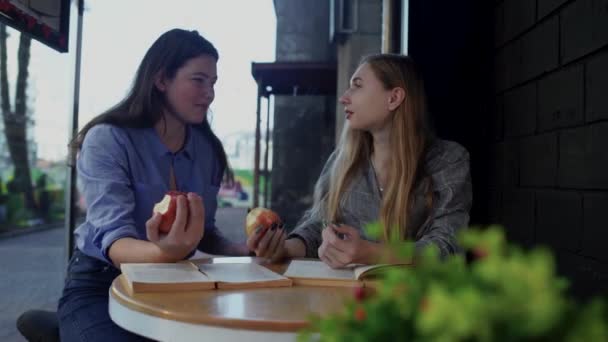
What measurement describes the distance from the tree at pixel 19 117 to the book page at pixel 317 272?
182 centimetres

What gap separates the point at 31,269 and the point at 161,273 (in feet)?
13.8

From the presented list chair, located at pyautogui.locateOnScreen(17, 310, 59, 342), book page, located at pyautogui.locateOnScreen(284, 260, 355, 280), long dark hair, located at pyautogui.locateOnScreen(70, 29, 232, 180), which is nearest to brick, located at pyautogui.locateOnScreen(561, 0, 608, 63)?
book page, located at pyautogui.locateOnScreen(284, 260, 355, 280)

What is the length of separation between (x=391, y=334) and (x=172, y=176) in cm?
170

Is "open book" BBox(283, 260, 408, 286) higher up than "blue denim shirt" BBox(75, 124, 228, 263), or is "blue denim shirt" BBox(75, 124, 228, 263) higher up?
"blue denim shirt" BBox(75, 124, 228, 263)

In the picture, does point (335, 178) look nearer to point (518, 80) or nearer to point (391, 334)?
point (518, 80)

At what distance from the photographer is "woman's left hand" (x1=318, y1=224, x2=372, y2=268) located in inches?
55.1

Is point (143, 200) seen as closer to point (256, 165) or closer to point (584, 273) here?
point (584, 273)

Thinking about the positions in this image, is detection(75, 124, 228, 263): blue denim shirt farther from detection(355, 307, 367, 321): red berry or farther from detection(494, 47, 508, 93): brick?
detection(355, 307, 367, 321): red berry

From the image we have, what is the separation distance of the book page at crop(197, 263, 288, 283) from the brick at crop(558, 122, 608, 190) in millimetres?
826

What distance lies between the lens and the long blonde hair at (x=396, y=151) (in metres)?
1.83

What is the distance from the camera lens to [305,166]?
7117 mm

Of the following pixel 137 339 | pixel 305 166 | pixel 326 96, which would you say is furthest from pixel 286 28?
pixel 137 339

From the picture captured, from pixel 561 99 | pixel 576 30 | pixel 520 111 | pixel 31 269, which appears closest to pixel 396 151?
pixel 520 111

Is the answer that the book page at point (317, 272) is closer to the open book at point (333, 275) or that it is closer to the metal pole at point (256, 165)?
the open book at point (333, 275)
